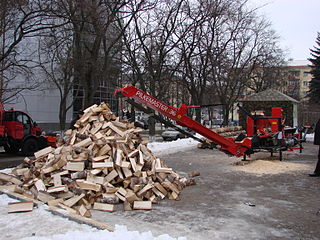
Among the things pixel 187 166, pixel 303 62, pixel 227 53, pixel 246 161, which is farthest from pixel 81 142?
pixel 303 62

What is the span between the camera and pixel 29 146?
1507 centimetres

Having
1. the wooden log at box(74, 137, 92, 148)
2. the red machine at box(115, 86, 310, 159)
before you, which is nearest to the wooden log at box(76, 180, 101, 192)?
the wooden log at box(74, 137, 92, 148)

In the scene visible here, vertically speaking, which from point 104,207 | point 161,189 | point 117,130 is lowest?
point 104,207

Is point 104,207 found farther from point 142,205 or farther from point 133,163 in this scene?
point 133,163

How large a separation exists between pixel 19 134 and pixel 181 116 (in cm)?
947

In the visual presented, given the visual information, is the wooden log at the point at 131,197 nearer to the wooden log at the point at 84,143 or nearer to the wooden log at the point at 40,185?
the wooden log at the point at 40,185

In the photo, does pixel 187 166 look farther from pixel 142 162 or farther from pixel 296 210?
pixel 296 210

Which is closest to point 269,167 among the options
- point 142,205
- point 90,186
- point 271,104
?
point 142,205

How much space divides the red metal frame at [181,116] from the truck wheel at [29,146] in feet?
28.2

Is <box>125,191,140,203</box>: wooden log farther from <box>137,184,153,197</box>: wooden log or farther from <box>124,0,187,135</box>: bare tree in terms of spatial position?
<box>124,0,187,135</box>: bare tree

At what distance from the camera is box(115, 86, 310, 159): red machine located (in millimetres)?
8547

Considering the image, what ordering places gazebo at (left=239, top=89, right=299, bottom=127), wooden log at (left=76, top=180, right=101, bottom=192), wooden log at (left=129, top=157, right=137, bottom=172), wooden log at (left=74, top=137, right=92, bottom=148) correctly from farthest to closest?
gazebo at (left=239, top=89, right=299, bottom=127)
wooden log at (left=74, top=137, right=92, bottom=148)
wooden log at (left=129, top=157, right=137, bottom=172)
wooden log at (left=76, top=180, right=101, bottom=192)

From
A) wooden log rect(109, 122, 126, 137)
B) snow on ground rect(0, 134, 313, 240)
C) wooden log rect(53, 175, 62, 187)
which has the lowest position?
snow on ground rect(0, 134, 313, 240)

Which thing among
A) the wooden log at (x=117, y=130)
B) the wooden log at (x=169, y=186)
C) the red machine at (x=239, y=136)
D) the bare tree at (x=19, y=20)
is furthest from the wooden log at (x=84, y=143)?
the bare tree at (x=19, y=20)
